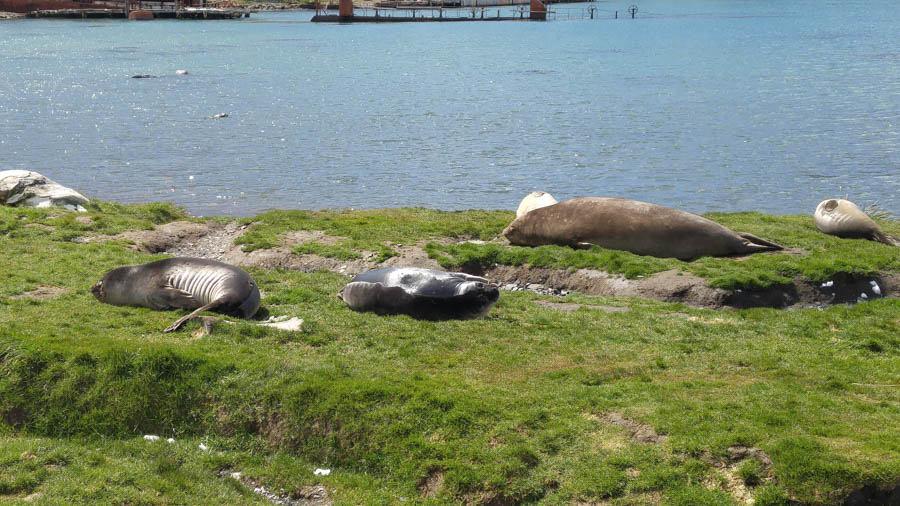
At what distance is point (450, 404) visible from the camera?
8938 millimetres

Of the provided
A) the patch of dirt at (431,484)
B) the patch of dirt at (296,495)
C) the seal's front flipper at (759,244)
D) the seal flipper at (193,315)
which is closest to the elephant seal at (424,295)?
the seal flipper at (193,315)

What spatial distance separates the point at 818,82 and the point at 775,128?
2042 centimetres

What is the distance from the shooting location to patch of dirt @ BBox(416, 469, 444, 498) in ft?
26.2

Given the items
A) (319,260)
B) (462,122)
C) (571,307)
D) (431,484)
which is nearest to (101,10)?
(462,122)

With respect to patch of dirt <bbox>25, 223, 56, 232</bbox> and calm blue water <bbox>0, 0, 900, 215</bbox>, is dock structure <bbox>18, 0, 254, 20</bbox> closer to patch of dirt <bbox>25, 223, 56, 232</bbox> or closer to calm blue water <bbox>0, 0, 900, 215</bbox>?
calm blue water <bbox>0, 0, 900, 215</bbox>

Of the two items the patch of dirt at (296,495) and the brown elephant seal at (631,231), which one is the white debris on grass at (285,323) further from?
the brown elephant seal at (631,231)

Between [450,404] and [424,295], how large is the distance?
3.51 metres

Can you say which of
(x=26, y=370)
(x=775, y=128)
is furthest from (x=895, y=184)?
(x=26, y=370)

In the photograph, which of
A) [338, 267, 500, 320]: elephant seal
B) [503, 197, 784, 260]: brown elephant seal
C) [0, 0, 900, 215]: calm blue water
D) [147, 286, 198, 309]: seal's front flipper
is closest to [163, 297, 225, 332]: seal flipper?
[147, 286, 198, 309]: seal's front flipper

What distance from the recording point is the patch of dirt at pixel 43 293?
1280cm

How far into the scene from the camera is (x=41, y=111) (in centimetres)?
5212

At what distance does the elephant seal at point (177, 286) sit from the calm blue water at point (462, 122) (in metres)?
14.5

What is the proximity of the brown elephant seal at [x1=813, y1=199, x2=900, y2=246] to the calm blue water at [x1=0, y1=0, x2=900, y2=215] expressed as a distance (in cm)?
914

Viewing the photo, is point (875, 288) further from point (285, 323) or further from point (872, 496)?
point (285, 323)
